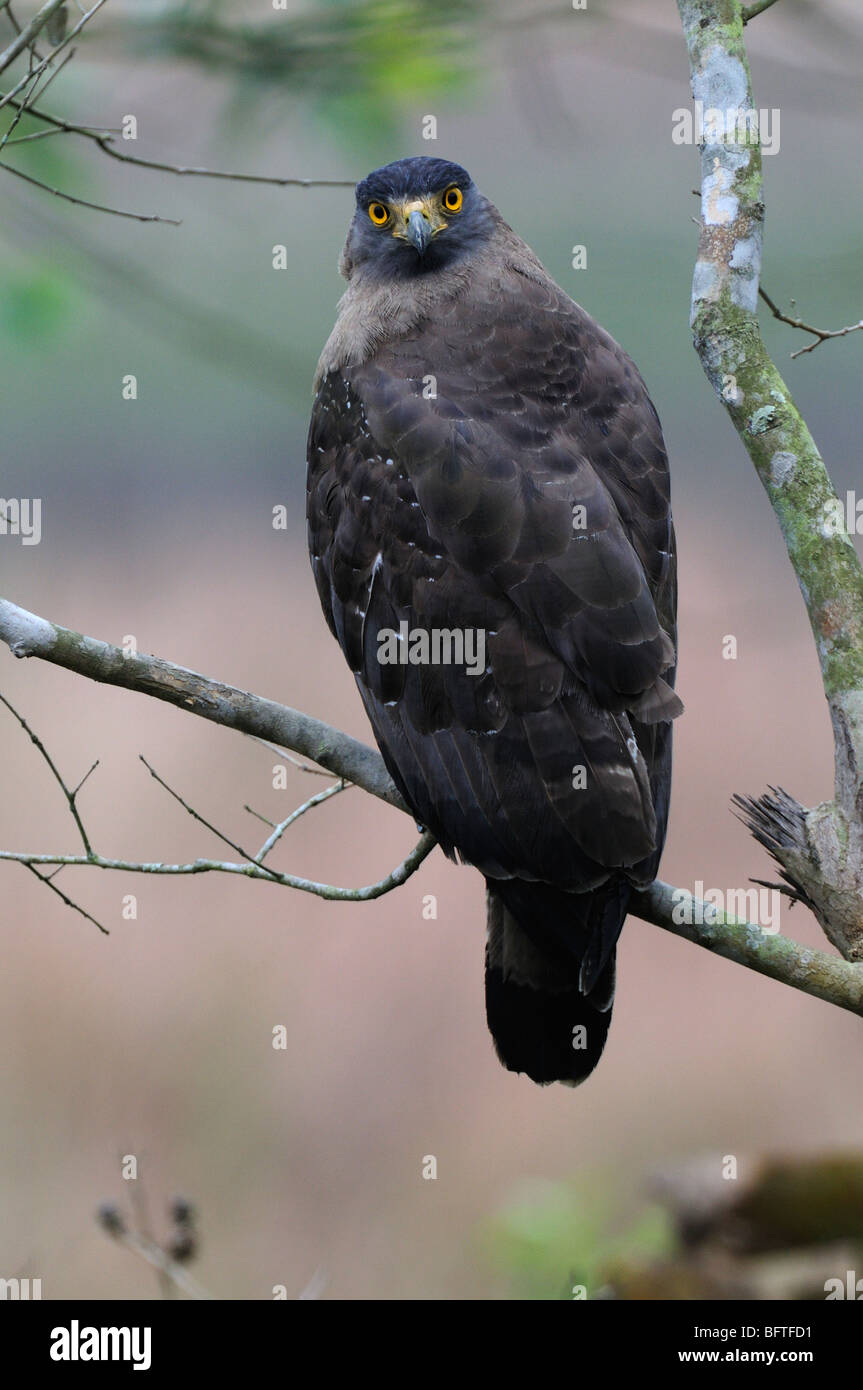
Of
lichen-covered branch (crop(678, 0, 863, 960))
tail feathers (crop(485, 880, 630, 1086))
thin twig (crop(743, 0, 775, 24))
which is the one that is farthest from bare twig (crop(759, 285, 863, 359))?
tail feathers (crop(485, 880, 630, 1086))

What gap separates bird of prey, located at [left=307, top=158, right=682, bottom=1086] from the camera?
228 centimetres

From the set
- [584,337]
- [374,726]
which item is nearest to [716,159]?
[584,337]

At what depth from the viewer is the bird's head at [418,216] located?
2.96m

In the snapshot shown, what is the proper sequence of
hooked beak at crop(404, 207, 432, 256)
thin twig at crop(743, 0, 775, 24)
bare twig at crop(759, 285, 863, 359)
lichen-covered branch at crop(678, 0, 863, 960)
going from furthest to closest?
→ hooked beak at crop(404, 207, 432, 256), thin twig at crop(743, 0, 775, 24), bare twig at crop(759, 285, 863, 359), lichen-covered branch at crop(678, 0, 863, 960)

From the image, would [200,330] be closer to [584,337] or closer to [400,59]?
[400,59]

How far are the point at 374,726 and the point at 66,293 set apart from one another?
1.27 metres

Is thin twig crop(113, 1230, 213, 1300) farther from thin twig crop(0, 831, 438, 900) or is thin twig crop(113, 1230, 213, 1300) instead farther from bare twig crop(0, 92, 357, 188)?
bare twig crop(0, 92, 357, 188)

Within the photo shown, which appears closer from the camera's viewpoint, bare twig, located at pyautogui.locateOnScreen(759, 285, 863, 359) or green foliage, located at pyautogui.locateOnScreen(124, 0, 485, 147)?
bare twig, located at pyautogui.locateOnScreen(759, 285, 863, 359)

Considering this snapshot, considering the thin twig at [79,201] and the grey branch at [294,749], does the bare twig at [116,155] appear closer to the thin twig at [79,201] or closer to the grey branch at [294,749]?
the thin twig at [79,201]

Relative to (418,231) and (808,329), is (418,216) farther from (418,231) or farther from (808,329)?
(808,329)

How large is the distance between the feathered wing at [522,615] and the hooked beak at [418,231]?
0.80 ft

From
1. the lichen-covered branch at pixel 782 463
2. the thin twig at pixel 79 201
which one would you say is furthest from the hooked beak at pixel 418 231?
the lichen-covered branch at pixel 782 463

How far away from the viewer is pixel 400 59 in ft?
9.70

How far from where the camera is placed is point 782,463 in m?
2.17
